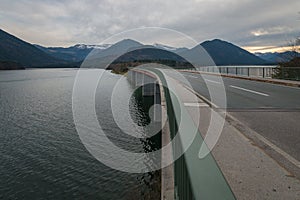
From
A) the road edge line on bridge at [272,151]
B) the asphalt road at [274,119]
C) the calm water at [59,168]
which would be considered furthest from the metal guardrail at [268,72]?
the road edge line on bridge at [272,151]

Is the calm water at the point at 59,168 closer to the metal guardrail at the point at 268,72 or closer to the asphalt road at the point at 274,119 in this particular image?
the asphalt road at the point at 274,119

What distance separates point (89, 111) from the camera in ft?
81.7

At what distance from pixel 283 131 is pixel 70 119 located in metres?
18.4

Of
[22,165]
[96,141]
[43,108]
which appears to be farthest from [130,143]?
[43,108]

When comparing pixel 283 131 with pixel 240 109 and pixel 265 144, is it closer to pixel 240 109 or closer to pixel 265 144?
pixel 265 144

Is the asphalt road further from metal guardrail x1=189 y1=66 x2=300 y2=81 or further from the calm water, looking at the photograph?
metal guardrail x1=189 y1=66 x2=300 y2=81

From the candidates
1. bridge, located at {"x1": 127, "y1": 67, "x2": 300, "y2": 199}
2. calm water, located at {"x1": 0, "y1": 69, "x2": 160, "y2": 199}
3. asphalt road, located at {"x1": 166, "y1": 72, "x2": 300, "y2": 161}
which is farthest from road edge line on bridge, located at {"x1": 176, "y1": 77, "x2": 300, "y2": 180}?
calm water, located at {"x1": 0, "y1": 69, "x2": 160, "y2": 199}

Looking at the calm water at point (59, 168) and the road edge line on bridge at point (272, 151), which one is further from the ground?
the road edge line on bridge at point (272, 151)

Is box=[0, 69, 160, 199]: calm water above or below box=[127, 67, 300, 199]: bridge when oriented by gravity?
below

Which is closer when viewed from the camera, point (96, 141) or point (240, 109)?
point (240, 109)

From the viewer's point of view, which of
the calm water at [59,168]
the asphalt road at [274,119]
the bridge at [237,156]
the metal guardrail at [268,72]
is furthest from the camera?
the metal guardrail at [268,72]

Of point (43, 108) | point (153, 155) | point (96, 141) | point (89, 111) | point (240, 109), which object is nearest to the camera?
point (240, 109)

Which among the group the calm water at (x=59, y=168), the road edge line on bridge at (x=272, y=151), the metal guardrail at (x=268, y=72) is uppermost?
the metal guardrail at (x=268, y=72)

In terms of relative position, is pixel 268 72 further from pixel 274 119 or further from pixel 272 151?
pixel 272 151
